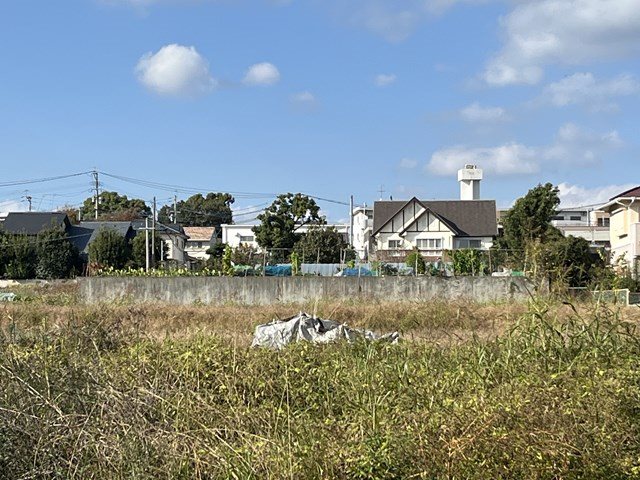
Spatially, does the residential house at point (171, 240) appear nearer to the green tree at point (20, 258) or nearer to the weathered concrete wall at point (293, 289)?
the green tree at point (20, 258)

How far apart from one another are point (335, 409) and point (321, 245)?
136ft

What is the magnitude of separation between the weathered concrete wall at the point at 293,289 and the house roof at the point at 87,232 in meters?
30.5

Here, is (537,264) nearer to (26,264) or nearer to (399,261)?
(399,261)

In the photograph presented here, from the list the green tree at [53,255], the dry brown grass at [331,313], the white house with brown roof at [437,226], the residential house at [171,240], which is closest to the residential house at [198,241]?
the residential house at [171,240]

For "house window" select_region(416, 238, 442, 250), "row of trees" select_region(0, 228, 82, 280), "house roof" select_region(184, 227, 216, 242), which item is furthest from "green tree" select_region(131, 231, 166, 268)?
"house window" select_region(416, 238, 442, 250)

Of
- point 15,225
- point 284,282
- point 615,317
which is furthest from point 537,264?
point 15,225

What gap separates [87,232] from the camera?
54.0m

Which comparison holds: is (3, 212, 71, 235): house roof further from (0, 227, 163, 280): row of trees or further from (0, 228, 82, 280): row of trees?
(0, 228, 82, 280): row of trees

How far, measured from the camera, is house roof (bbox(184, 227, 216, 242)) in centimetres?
7194

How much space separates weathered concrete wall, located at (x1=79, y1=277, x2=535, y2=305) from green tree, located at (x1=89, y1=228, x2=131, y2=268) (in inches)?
976

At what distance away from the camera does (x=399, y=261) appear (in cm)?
3716

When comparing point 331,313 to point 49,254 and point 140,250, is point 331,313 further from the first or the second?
point 140,250

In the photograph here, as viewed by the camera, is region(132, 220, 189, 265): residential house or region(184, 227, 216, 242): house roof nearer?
region(132, 220, 189, 265): residential house

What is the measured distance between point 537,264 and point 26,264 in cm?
4225
